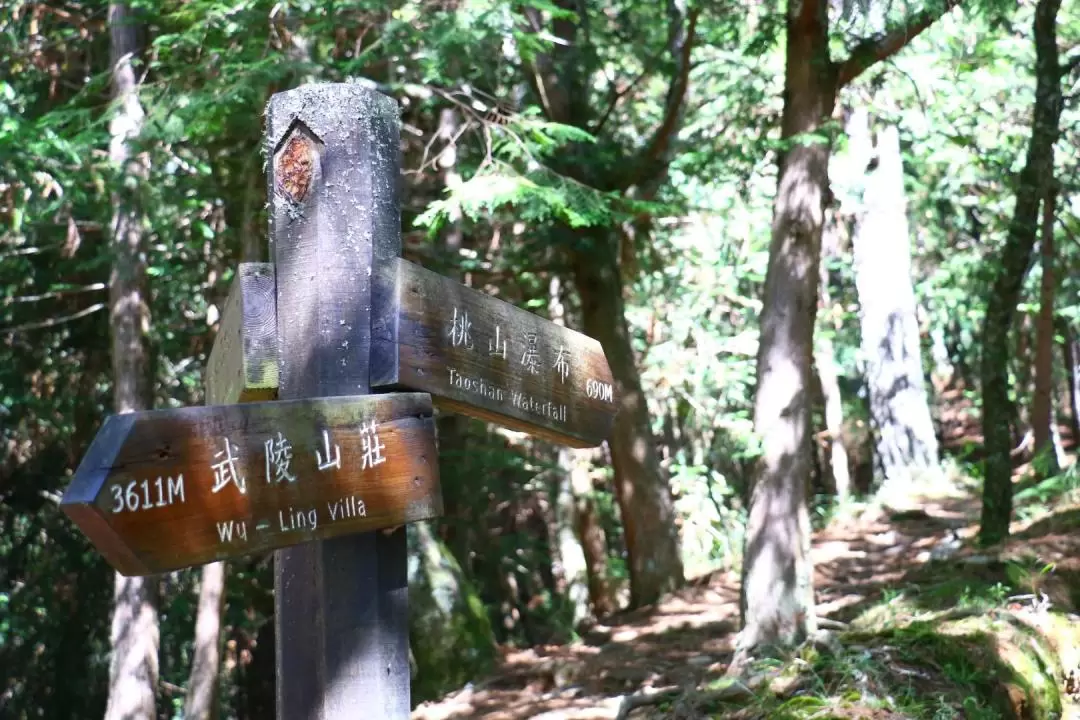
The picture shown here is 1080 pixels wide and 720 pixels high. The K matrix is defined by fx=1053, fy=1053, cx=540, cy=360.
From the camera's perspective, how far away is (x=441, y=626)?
10367 mm

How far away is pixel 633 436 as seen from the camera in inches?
468

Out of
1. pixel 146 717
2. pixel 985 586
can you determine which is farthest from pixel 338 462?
pixel 146 717

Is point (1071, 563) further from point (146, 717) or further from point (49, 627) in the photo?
point (49, 627)

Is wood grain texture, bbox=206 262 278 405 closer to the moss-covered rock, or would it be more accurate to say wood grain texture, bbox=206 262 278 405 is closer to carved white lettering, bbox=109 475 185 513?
carved white lettering, bbox=109 475 185 513

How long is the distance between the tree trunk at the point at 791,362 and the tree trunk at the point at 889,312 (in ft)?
32.8

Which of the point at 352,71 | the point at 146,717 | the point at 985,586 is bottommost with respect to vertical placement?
the point at 146,717

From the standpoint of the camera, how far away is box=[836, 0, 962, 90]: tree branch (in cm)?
788

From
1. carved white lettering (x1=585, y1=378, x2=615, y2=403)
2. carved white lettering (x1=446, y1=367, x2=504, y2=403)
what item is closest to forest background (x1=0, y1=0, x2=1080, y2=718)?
carved white lettering (x1=585, y1=378, x2=615, y2=403)

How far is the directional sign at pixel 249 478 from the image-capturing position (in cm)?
191

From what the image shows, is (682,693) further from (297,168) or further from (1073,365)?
(1073,365)

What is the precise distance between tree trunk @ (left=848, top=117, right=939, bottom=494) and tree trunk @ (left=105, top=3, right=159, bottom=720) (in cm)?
1157

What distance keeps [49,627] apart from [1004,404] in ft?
42.6

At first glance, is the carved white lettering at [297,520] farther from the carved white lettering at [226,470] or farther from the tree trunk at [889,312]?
the tree trunk at [889,312]

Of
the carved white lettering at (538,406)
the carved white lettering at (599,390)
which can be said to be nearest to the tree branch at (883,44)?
the carved white lettering at (599,390)
